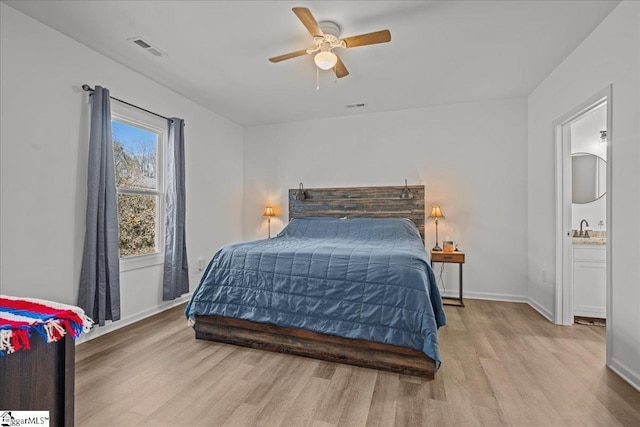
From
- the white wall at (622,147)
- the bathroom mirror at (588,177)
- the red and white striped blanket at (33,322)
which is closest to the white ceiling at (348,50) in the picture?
the white wall at (622,147)

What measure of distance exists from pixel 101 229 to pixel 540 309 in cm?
462

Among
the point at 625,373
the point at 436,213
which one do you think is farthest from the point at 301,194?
the point at 625,373

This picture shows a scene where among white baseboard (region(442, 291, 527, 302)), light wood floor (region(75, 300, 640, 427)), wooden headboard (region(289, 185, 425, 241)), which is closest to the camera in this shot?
light wood floor (region(75, 300, 640, 427))

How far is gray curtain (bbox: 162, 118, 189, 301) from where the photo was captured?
3602mm

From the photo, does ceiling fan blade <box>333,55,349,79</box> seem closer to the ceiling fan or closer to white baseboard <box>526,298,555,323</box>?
the ceiling fan

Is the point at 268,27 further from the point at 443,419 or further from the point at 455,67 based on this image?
the point at 443,419

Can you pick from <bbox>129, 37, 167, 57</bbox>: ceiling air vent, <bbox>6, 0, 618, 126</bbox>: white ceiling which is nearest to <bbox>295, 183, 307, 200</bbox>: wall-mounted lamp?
<bbox>6, 0, 618, 126</bbox>: white ceiling

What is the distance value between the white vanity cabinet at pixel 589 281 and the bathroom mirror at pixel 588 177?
2.92 feet

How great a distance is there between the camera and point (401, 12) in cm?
227

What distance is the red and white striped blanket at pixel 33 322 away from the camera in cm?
78

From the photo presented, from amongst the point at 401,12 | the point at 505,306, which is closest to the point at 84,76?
the point at 401,12

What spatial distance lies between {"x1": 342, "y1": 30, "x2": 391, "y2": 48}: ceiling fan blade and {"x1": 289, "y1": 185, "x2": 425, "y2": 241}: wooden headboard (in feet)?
7.93

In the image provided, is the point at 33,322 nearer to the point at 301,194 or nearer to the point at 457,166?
the point at 301,194

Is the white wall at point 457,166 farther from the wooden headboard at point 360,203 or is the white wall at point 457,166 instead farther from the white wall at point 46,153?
the white wall at point 46,153
